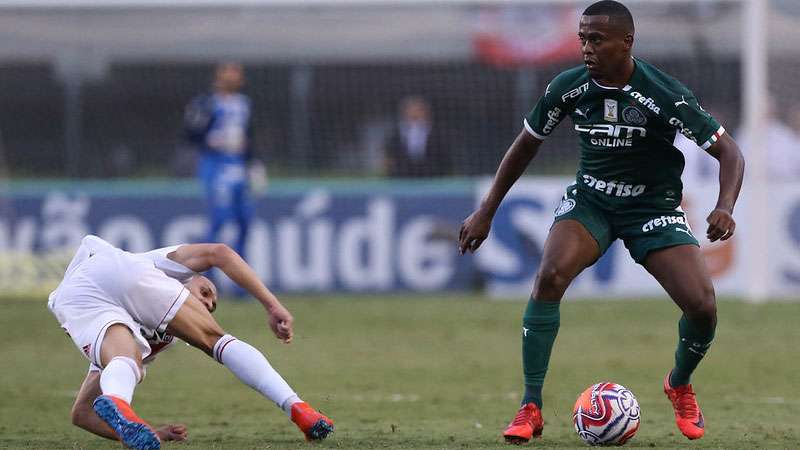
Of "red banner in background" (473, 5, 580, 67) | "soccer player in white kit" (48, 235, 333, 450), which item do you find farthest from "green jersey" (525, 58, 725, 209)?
"red banner in background" (473, 5, 580, 67)

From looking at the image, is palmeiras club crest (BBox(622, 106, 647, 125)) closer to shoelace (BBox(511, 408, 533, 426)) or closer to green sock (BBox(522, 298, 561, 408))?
green sock (BBox(522, 298, 561, 408))

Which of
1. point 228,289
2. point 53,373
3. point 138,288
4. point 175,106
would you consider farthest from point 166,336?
point 175,106

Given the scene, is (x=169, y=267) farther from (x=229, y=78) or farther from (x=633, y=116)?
(x=229, y=78)

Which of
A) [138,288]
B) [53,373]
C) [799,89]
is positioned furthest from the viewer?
[799,89]

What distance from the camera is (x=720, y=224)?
631 centimetres

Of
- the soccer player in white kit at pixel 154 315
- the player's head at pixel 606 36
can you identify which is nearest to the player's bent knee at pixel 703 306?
the player's head at pixel 606 36

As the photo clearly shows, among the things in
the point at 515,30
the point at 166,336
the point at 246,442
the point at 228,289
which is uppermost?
the point at 515,30

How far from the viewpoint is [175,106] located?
72.6 feet

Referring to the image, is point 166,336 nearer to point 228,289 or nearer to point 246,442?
point 246,442

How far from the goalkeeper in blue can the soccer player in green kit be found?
8.60 m

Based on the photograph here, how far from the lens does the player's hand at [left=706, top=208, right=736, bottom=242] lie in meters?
6.31

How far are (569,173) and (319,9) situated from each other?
420 centimetres

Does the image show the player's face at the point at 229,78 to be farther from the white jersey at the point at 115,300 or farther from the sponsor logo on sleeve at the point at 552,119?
the white jersey at the point at 115,300

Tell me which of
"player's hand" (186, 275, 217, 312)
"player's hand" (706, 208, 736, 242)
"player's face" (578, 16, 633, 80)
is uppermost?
"player's face" (578, 16, 633, 80)
